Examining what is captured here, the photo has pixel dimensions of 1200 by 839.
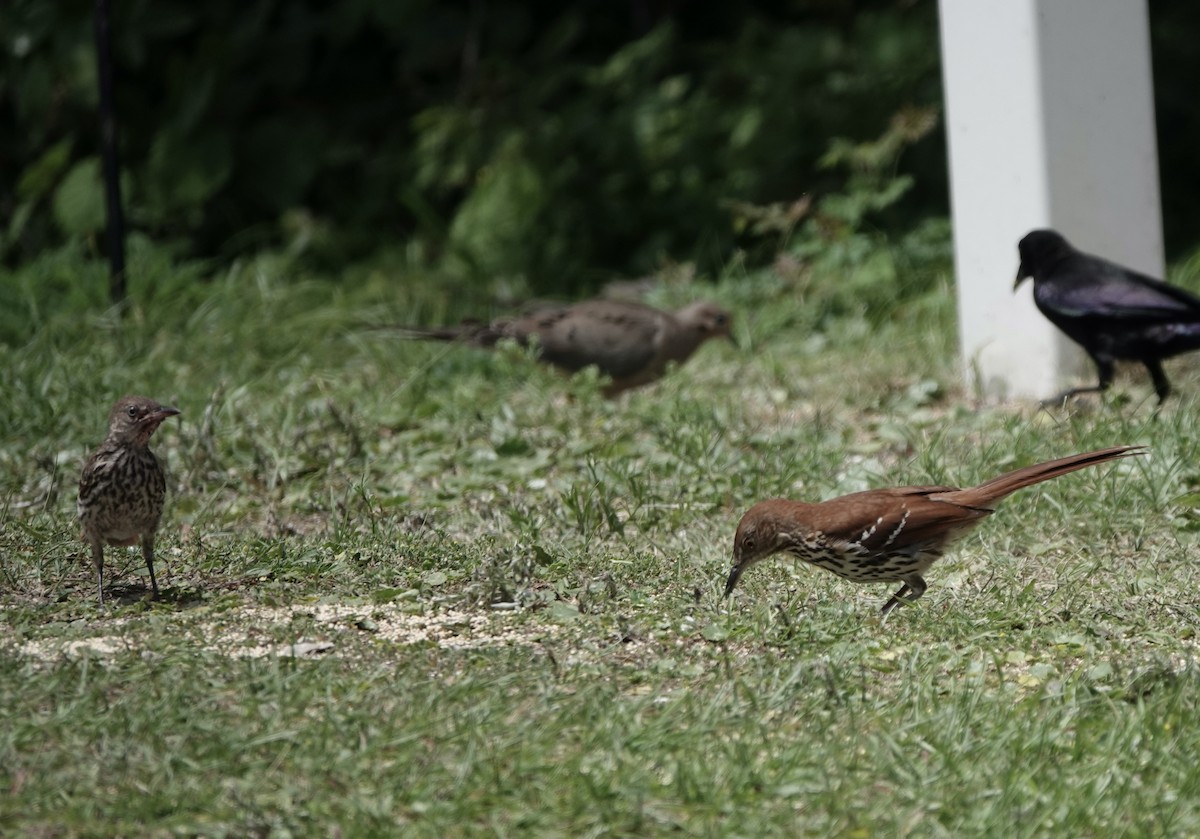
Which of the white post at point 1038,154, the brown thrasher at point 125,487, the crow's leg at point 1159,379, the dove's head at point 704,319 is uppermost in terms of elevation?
the white post at point 1038,154

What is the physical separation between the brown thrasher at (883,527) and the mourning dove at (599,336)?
3400 mm

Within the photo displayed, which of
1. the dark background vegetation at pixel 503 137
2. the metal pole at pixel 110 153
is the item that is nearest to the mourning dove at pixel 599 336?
the dark background vegetation at pixel 503 137

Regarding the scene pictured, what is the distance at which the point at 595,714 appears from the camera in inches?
145

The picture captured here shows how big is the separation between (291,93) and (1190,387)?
21.0 feet

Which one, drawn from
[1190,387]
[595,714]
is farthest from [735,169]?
[595,714]

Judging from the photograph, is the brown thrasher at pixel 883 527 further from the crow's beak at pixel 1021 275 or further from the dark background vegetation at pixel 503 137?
the dark background vegetation at pixel 503 137

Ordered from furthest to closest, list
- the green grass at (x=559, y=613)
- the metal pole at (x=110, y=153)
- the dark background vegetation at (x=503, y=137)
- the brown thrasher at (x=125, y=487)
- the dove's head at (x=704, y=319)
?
the dark background vegetation at (x=503, y=137) → the dove's head at (x=704, y=319) → the metal pole at (x=110, y=153) → the brown thrasher at (x=125, y=487) → the green grass at (x=559, y=613)

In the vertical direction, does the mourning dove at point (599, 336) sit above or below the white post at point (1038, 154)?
below

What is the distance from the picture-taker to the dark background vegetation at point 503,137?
9844mm

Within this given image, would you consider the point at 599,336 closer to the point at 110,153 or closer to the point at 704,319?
the point at 704,319

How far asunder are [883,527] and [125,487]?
2.21 meters

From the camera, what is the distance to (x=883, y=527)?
14.9 feet

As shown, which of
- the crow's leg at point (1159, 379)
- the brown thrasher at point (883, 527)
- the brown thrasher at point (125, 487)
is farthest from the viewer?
the crow's leg at point (1159, 379)

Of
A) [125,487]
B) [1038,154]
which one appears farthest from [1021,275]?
[125,487]
